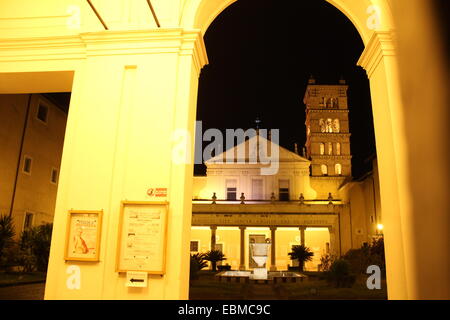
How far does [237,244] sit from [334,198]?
32.8ft

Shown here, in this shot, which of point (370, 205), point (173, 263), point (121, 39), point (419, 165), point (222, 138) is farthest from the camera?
point (222, 138)

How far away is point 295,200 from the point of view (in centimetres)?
3306

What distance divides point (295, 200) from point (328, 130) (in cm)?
766

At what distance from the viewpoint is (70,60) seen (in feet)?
17.7

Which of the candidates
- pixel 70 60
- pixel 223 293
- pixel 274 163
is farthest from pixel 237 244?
pixel 70 60

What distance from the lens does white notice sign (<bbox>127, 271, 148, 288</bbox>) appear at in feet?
14.1

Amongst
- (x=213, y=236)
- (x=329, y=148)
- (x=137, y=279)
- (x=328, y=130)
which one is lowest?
(x=137, y=279)

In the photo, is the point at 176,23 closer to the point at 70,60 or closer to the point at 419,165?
the point at 70,60

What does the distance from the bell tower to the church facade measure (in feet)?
0.29

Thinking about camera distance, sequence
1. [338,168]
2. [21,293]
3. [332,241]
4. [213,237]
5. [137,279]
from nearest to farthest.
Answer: [137,279] < [21,293] < [332,241] < [213,237] < [338,168]

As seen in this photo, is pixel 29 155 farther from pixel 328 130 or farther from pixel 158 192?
pixel 328 130

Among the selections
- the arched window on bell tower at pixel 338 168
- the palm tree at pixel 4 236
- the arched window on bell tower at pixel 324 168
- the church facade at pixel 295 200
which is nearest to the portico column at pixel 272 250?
the church facade at pixel 295 200

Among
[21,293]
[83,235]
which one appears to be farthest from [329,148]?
[83,235]

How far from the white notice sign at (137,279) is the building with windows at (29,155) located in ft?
45.3
